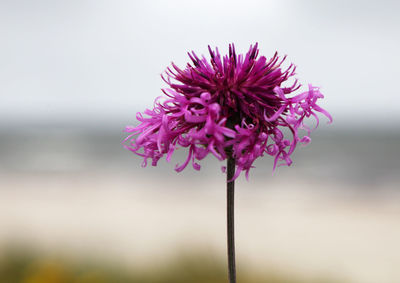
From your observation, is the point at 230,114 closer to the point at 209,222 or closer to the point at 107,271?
the point at 107,271

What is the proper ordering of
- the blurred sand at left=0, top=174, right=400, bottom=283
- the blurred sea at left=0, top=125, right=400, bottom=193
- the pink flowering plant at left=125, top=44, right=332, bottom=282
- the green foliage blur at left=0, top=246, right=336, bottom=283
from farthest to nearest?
the blurred sea at left=0, top=125, right=400, bottom=193, the blurred sand at left=0, top=174, right=400, bottom=283, the green foliage blur at left=0, top=246, right=336, bottom=283, the pink flowering plant at left=125, top=44, right=332, bottom=282

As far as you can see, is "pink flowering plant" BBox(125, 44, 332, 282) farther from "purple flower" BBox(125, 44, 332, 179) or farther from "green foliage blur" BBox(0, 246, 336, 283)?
"green foliage blur" BBox(0, 246, 336, 283)

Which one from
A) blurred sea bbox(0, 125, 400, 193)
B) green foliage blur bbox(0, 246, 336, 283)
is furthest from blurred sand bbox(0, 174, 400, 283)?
blurred sea bbox(0, 125, 400, 193)

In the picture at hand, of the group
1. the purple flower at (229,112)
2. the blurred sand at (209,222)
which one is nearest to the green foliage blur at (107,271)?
the blurred sand at (209,222)

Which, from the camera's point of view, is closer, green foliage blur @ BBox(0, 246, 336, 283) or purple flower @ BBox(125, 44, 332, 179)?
purple flower @ BBox(125, 44, 332, 179)

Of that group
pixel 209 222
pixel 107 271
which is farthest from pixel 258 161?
pixel 107 271

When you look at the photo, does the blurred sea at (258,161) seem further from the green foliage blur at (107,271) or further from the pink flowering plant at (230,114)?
the pink flowering plant at (230,114)
